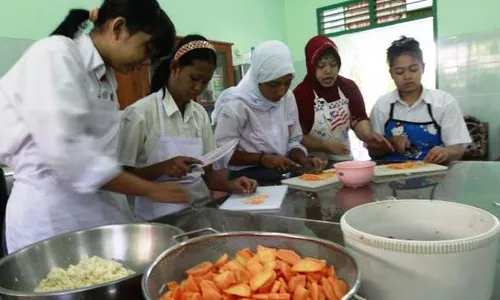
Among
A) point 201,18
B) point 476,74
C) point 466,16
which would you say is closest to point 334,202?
point 201,18

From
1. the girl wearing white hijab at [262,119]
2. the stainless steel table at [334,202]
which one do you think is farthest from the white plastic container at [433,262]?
the girl wearing white hijab at [262,119]

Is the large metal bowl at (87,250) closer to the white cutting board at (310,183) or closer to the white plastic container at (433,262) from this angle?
the white plastic container at (433,262)

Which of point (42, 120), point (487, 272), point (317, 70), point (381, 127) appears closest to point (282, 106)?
point (317, 70)

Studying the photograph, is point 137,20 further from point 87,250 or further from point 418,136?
point 418,136

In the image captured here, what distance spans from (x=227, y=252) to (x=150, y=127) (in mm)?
913

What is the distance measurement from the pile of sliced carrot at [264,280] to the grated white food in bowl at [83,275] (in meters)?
0.19

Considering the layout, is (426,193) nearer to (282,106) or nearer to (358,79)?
(282,106)

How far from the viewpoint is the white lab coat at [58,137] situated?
0.90 meters

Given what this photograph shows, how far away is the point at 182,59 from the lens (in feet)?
5.11

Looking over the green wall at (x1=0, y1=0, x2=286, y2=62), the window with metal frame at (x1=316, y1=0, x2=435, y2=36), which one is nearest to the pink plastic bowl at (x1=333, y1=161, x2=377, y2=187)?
the green wall at (x1=0, y1=0, x2=286, y2=62)

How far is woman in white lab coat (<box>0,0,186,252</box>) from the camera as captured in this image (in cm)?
91

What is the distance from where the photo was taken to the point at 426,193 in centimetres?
136

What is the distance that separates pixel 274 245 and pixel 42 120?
0.58 meters

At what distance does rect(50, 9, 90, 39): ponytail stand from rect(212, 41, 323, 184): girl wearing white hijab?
0.96 metres
